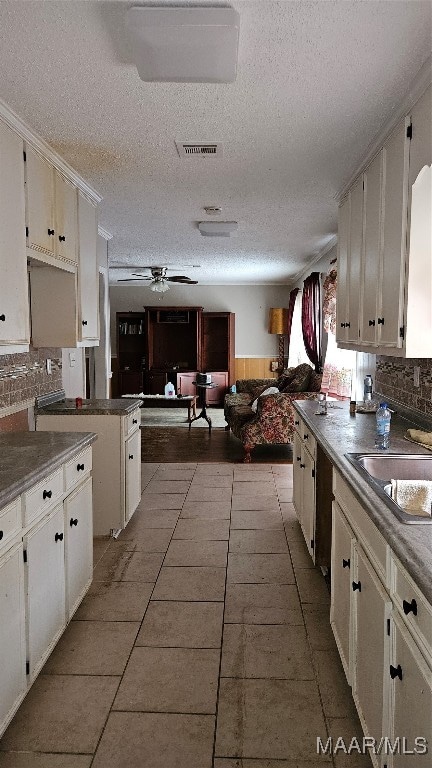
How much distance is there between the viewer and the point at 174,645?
2441 mm

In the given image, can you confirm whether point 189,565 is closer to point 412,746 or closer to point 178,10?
point 412,746

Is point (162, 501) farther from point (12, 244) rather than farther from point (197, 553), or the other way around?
point (12, 244)

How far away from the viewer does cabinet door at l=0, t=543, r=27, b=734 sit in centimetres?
176

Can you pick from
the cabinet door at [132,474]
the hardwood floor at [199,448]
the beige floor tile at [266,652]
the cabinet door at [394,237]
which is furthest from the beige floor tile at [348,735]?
the hardwood floor at [199,448]

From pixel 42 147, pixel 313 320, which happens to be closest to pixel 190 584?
pixel 42 147

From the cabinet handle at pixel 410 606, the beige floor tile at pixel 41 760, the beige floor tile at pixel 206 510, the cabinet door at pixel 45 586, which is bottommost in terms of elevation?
the beige floor tile at pixel 41 760

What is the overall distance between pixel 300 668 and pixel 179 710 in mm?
557

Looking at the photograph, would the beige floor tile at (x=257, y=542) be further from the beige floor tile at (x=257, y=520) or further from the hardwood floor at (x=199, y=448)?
the hardwood floor at (x=199, y=448)

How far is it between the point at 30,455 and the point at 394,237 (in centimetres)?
189

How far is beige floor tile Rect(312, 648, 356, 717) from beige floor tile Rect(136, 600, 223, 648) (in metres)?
0.47

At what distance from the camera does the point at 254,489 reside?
489cm

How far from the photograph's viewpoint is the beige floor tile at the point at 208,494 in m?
4.60

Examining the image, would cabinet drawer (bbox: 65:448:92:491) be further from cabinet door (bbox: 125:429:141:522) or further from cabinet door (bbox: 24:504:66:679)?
cabinet door (bbox: 125:429:141:522)

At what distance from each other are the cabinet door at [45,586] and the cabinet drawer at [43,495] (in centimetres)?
6
